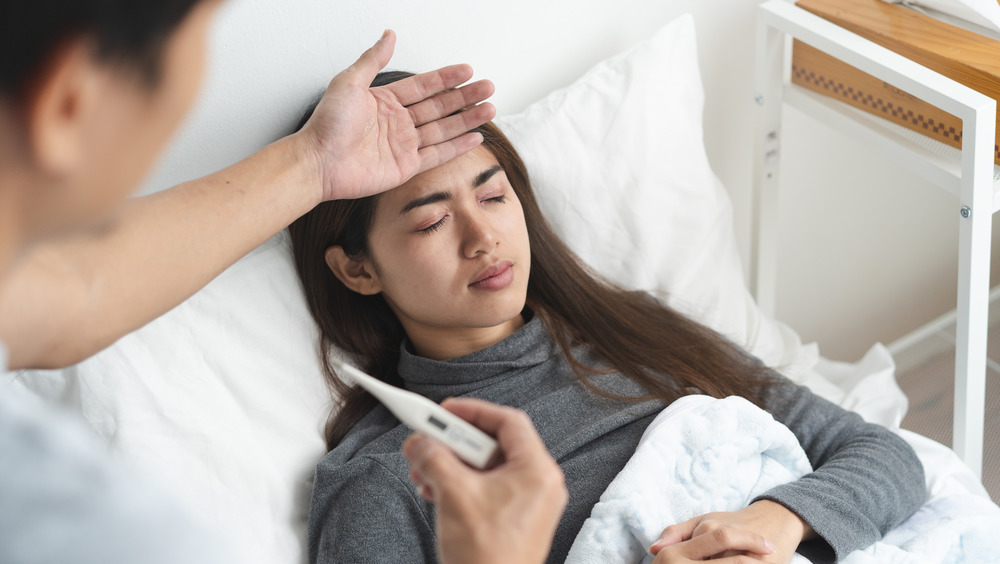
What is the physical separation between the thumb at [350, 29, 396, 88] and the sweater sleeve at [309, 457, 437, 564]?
460mm

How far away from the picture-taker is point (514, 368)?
121cm

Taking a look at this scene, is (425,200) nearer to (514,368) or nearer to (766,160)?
(514,368)

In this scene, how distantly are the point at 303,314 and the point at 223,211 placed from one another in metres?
0.28

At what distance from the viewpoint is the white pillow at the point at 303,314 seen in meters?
1.02

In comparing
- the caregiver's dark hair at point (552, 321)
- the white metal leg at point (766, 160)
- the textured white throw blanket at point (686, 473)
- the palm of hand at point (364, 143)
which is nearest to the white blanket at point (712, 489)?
the textured white throw blanket at point (686, 473)

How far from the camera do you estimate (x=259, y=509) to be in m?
1.04

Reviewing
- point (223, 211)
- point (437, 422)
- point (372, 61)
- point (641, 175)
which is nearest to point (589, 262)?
point (641, 175)

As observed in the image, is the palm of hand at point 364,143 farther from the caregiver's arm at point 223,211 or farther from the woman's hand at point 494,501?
the woman's hand at point 494,501

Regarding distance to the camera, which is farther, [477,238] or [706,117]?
[706,117]

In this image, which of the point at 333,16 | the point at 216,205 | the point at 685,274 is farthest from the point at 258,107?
the point at 685,274

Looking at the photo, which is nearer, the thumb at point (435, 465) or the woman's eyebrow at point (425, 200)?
the thumb at point (435, 465)

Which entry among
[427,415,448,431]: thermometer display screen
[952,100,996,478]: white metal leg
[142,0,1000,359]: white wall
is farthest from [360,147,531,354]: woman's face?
[952,100,996,478]: white metal leg

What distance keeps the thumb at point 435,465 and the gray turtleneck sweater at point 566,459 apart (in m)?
0.42

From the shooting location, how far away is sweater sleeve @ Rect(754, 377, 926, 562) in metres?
1.05
